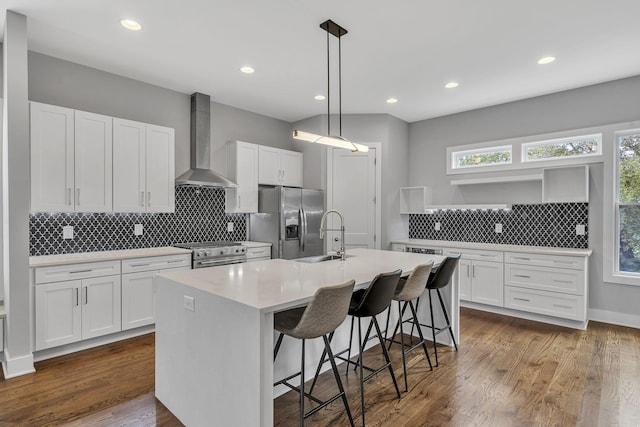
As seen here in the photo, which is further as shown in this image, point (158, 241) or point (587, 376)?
point (158, 241)

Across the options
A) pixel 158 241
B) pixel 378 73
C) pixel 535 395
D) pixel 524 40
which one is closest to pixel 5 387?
pixel 158 241

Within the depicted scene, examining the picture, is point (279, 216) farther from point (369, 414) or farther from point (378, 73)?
point (369, 414)

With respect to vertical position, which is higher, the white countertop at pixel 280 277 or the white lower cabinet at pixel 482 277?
the white countertop at pixel 280 277

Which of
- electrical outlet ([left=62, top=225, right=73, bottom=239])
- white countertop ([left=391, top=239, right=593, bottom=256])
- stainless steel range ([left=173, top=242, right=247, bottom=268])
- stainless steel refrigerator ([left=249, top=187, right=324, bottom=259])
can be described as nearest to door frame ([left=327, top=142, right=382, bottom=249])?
stainless steel refrigerator ([left=249, top=187, right=324, bottom=259])

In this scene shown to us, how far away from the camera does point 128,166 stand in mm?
3799

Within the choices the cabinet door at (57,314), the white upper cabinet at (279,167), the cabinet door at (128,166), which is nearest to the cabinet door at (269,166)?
the white upper cabinet at (279,167)

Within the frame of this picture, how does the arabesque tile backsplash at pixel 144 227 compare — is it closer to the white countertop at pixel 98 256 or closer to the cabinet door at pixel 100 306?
the white countertop at pixel 98 256

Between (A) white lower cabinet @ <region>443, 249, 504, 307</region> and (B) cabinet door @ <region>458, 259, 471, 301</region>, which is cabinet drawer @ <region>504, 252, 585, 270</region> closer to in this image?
(A) white lower cabinet @ <region>443, 249, 504, 307</region>

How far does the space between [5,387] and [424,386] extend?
316 centimetres

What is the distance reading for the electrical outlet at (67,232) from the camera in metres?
3.58

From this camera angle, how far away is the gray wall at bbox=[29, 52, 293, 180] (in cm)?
352

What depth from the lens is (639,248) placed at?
4.03m

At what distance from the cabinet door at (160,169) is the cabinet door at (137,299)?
816mm

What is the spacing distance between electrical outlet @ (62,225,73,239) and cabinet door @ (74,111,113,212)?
339 millimetres
